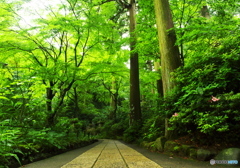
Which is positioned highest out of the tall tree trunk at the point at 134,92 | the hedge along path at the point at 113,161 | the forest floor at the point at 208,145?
the tall tree trunk at the point at 134,92

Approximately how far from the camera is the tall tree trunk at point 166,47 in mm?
4664

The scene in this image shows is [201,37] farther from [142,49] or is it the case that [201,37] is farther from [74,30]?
[74,30]

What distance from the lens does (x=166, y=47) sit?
495 centimetres

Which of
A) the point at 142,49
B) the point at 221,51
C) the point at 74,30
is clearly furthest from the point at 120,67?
the point at 221,51

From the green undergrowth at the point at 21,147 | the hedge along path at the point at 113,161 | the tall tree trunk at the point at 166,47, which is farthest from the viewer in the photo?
the tall tree trunk at the point at 166,47

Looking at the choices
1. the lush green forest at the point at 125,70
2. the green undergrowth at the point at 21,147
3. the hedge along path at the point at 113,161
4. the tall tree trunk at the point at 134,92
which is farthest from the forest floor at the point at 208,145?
the tall tree trunk at the point at 134,92

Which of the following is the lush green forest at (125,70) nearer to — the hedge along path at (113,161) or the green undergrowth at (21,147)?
the green undergrowth at (21,147)

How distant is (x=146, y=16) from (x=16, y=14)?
17.0ft

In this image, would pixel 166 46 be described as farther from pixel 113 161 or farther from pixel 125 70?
pixel 113 161

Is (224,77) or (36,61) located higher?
(36,61)

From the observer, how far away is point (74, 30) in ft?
20.3

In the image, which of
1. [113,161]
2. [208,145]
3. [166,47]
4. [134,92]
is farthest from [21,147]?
[134,92]

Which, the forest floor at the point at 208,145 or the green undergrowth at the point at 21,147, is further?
the forest floor at the point at 208,145

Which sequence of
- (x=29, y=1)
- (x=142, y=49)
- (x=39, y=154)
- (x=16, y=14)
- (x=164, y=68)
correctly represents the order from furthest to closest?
(x=142, y=49) < (x=29, y=1) < (x=16, y=14) < (x=164, y=68) < (x=39, y=154)
